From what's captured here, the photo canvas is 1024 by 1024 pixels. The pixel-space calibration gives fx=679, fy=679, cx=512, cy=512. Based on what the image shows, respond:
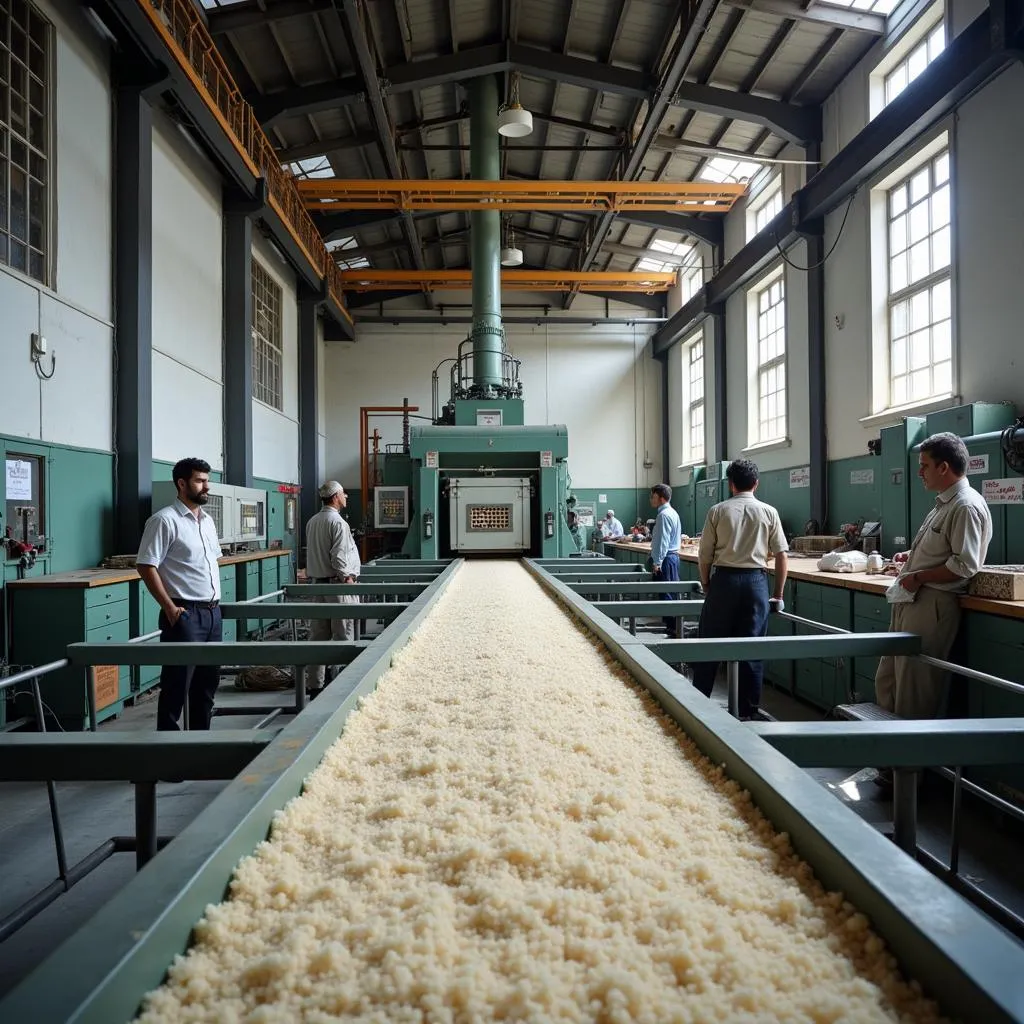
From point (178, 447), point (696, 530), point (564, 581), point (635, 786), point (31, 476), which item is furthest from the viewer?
point (696, 530)

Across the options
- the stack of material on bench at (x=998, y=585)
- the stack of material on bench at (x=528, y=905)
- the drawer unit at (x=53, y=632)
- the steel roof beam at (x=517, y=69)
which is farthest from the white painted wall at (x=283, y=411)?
the stack of material on bench at (x=528, y=905)

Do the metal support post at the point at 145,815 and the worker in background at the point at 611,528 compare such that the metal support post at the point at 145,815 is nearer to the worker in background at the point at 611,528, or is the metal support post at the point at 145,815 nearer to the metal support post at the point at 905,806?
the metal support post at the point at 905,806

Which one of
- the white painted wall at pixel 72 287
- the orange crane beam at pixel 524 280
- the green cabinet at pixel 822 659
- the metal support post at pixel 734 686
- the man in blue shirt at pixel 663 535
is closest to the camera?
the metal support post at pixel 734 686

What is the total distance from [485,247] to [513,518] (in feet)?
14.6

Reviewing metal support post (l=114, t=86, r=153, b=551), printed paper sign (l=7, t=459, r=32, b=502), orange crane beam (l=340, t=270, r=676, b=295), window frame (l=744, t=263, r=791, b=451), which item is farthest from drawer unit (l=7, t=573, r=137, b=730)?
orange crane beam (l=340, t=270, r=676, b=295)

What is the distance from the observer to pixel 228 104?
6551 millimetres

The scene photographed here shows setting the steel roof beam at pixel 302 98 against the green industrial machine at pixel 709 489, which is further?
the green industrial machine at pixel 709 489

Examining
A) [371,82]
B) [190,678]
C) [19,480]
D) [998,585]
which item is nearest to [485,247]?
[371,82]

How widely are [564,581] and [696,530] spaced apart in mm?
6322

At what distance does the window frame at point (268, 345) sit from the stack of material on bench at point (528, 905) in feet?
27.8

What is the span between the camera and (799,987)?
602 mm

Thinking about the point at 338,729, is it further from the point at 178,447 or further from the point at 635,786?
the point at 178,447

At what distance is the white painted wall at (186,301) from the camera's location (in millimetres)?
6102

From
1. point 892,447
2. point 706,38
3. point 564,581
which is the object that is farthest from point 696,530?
point 564,581
